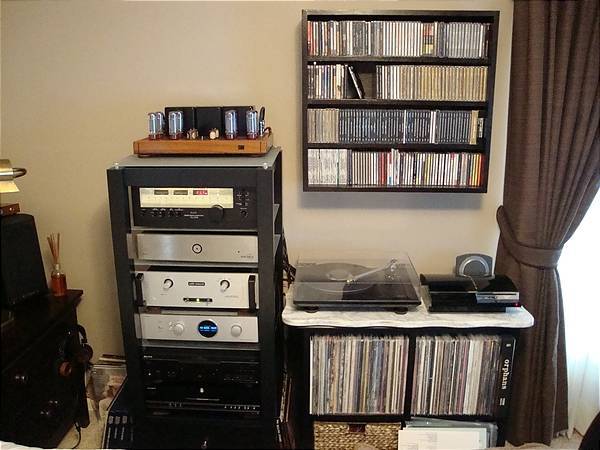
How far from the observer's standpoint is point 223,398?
1.65 m

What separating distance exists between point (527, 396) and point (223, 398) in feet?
3.51

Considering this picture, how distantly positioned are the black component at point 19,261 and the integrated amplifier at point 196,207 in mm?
373

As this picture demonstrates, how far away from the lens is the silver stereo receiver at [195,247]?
1528mm

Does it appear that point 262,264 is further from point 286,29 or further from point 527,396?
point 527,396

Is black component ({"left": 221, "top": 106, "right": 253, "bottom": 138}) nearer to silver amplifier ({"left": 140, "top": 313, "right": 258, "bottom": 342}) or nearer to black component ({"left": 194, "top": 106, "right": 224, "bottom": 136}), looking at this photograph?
black component ({"left": 194, "top": 106, "right": 224, "bottom": 136})

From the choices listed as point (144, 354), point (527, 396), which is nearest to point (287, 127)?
point (144, 354)

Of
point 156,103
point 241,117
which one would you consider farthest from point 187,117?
point 156,103

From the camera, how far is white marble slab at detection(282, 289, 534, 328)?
1.58 meters

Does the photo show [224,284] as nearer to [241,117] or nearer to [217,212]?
[217,212]

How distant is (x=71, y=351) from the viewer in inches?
71.1

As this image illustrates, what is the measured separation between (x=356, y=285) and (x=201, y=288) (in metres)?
0.51

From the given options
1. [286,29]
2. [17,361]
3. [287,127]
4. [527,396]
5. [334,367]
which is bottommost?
[527,396]

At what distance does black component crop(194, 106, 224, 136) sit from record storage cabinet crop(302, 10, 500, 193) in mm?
282

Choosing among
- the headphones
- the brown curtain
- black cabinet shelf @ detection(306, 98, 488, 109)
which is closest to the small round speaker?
the brown curtain
